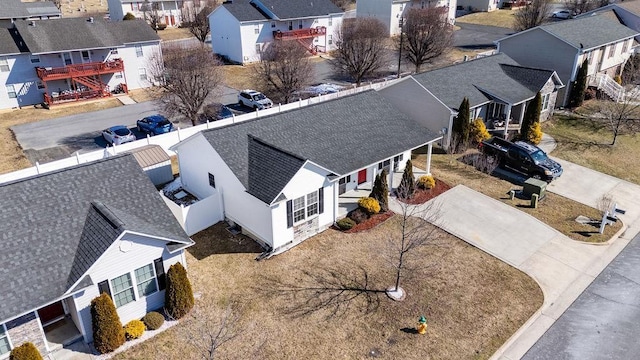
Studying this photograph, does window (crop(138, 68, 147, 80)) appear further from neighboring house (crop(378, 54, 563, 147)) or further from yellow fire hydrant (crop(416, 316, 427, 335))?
yellow fire hydrant (crop(416, 316, 427, 335))

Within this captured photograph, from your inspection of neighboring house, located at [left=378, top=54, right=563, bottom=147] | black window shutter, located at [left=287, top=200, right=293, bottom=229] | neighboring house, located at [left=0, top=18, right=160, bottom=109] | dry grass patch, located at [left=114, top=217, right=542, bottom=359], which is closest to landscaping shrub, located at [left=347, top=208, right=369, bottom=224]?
dry grass patch, located at [left=114, top=217, right=542, bottom=359]

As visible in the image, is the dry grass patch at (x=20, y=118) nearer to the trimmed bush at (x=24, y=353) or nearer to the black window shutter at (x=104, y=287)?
the black window shutter at (x=104, y=287)

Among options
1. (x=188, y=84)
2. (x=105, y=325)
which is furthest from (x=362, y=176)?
(x=105, y=325)

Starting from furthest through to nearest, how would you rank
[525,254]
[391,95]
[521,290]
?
[391,95]
[525,254]
[521,290]

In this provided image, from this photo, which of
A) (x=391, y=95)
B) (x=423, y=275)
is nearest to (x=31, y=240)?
(x=423, y=275)

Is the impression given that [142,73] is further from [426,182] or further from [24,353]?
[24,353]

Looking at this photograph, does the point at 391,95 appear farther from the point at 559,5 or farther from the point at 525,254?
the point at 559,5

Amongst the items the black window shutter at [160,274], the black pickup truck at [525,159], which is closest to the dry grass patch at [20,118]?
the black window shutter at [160,274]
